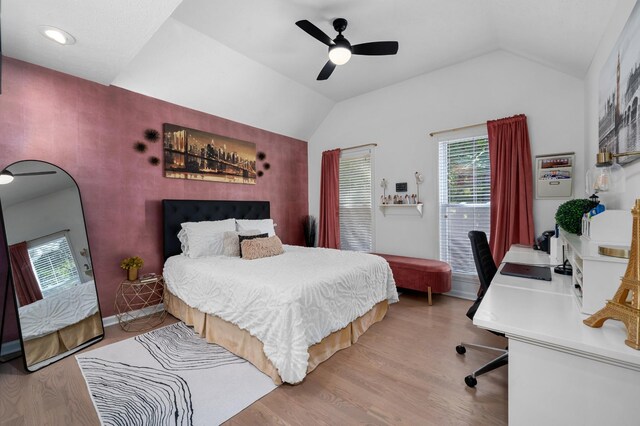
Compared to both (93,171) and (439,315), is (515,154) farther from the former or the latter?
(93,171)

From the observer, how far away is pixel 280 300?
6.37 feet

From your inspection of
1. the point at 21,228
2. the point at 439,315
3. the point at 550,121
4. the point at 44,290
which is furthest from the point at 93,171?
the point at 550,121

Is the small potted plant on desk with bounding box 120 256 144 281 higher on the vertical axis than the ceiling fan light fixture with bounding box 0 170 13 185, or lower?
lower

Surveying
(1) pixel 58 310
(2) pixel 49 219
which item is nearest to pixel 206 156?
(2) pixel 49 219

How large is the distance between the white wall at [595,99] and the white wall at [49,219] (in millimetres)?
4307

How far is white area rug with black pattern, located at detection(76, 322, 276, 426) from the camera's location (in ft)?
5.55

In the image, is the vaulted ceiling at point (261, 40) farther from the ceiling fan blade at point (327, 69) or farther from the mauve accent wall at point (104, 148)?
the ceiling fan blade at point (327, 69)

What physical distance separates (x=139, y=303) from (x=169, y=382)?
1.64m

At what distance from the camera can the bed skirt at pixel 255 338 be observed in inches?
83.4

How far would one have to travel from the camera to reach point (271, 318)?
197cm

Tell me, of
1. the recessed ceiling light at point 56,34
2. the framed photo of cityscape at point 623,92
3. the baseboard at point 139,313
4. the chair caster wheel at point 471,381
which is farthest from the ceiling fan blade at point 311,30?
the baseboard at point 139,313

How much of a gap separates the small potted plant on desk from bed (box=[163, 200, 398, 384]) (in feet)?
0.99

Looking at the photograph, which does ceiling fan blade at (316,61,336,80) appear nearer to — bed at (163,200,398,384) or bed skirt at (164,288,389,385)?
bed at (163,200,398,384)

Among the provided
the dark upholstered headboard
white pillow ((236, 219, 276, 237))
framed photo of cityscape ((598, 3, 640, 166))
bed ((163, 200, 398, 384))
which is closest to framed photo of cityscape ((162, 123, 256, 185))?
the dark upholstered headboard
